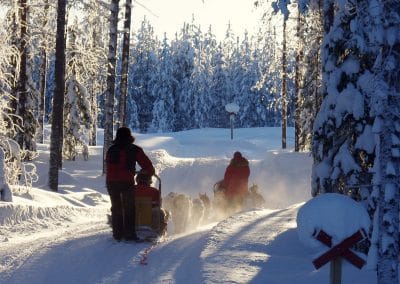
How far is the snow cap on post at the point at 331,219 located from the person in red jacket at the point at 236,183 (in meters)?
10.6

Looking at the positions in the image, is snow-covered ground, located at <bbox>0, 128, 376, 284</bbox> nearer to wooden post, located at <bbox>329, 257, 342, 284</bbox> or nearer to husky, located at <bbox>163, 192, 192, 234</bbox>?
husky, located at <bbox>163, 192, 192, 234</bbox>

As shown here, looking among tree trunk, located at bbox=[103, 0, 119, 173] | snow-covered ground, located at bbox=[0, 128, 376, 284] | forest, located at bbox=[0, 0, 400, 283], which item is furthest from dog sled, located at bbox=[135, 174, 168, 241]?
tree trunk, located at bbox=[103, 0, 119, 173]

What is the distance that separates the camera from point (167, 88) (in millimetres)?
88062

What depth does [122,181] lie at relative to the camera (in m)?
9.74

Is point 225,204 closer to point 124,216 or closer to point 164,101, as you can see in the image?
point 124,216

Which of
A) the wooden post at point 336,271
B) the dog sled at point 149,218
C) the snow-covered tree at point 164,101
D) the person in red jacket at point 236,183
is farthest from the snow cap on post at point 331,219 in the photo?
the snow-covered tree at point 164,101

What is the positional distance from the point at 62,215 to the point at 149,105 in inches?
3020

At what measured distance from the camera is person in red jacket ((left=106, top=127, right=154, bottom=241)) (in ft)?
32.0

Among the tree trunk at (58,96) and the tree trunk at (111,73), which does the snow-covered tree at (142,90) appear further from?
the tree trunk at (58,96)

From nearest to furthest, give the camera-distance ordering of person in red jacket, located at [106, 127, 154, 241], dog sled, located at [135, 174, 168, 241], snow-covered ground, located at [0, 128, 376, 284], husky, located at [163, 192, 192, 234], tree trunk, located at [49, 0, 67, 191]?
snow-covered ground, located at [0, 128, 376, 284] → person in red jacket, located at [106, 127, 154, 241] → dog sled, located at [135, 174, 168, 241] → husky, located at [163, 192, 192, 234] → tree trunk, located at [49, 0, 67, 191]

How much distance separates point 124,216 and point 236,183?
264 inches

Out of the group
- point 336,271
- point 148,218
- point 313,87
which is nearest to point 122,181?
point 148,218

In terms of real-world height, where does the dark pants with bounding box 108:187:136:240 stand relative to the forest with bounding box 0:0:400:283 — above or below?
below

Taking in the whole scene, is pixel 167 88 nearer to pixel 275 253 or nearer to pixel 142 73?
pixel 142 73
